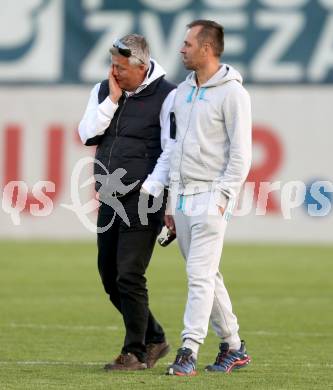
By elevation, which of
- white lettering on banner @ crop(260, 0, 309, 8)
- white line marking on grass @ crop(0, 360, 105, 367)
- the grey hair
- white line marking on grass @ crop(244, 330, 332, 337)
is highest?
the grey hair

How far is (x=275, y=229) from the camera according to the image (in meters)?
22.1

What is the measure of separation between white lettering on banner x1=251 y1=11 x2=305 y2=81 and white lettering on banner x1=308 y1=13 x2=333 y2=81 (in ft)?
0.80

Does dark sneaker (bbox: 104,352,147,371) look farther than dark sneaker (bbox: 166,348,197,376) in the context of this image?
Yes

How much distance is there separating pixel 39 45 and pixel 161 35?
86.2 inches

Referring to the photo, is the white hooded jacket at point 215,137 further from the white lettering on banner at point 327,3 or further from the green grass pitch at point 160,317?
the white lettering on banner at point 327,3

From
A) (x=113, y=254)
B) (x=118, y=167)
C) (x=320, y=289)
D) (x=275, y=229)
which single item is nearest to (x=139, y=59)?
(x=118, y=167)

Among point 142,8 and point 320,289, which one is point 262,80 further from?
point 320,289

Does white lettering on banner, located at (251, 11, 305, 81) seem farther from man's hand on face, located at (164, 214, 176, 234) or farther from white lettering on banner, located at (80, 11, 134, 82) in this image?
man's hand on face, located at (164, 214, 176, 234)

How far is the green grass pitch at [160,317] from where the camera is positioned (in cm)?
847

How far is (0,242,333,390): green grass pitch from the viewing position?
27.8 ft

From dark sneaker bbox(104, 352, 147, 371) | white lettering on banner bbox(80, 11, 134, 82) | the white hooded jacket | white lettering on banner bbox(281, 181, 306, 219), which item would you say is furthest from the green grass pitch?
white lettering on banner bbox(80, 11, 134, 82)

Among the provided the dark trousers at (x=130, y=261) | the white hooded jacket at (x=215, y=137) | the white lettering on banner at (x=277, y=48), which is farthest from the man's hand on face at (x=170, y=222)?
the white lettering on banner at (x=277, y=48)

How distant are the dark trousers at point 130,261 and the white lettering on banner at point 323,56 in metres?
13.7

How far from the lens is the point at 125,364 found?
8844mm
